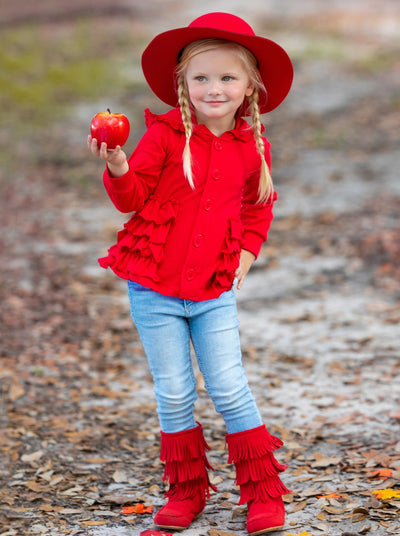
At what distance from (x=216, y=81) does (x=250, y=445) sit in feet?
5.10

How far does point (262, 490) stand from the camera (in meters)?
3.27

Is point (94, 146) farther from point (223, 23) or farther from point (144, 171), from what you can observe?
point (223, 23)

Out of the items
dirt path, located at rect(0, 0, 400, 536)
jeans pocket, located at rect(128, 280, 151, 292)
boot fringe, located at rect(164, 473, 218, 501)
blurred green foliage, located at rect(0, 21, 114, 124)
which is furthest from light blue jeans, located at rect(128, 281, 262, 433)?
blurred green foliage, located at rect(0, 21, 114, 124)

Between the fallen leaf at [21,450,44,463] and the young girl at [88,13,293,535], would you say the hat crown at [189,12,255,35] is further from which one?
the fallen leaf at [21,450,44,463]

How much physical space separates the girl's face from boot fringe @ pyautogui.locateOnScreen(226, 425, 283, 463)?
1371mm

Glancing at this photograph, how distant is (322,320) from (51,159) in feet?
26.3

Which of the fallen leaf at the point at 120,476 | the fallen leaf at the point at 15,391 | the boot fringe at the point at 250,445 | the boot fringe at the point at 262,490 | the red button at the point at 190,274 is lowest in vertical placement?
the fallen leaf at the point at 120,476

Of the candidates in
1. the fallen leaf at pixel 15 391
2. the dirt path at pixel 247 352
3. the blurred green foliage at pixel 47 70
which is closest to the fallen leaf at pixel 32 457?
the dirt path at pixel 247 352

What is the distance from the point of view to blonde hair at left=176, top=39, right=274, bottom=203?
3.02 m

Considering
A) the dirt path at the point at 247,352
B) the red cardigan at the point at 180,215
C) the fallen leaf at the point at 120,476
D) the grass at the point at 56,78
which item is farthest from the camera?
the grass at the point at 56,78

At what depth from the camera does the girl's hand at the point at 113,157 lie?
9.34 ft

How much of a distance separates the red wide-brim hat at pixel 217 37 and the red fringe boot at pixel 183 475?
151 cm

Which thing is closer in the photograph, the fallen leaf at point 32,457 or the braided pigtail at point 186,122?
the braided pigtail at point 186,122

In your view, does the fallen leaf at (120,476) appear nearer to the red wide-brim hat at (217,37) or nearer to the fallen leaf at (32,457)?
the fallen leaf at (32,457)
